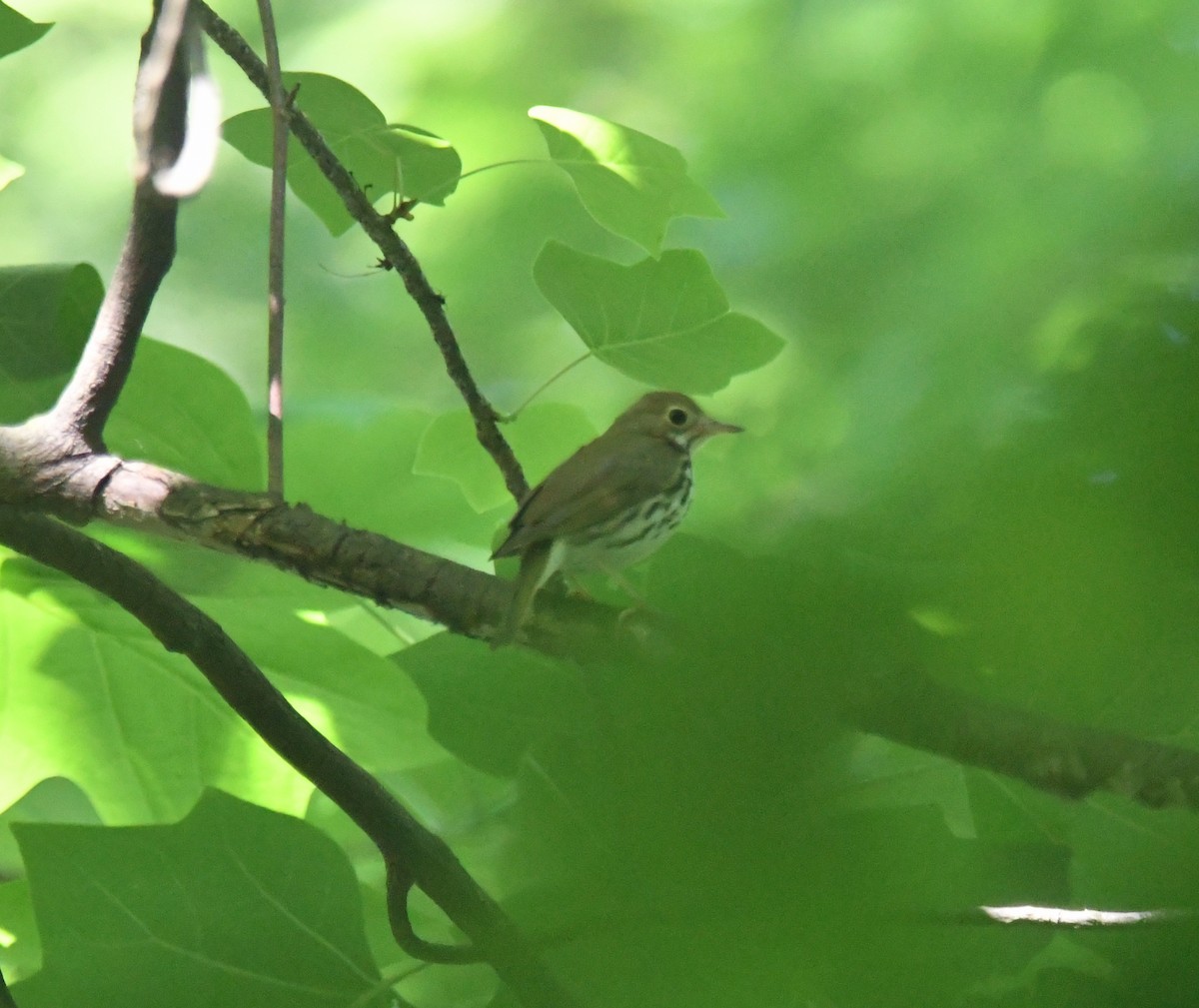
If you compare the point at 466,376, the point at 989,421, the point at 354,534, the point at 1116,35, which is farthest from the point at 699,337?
the point at 989,421

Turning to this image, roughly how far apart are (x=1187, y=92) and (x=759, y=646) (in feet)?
1.11

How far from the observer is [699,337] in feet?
2.21

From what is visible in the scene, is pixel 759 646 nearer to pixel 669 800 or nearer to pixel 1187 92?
pixel 669 800

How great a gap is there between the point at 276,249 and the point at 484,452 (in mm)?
187

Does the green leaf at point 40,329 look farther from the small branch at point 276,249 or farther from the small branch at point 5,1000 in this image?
the small branch at point 5,1000

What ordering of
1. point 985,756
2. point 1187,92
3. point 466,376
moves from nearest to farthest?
point 985,756, point 1187,92, point 466,376

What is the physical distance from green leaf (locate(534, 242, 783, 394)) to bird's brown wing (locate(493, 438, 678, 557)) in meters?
0.11

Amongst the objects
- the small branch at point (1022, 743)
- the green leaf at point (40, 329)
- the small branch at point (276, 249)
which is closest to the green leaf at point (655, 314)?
the small branch at point (276, 249)

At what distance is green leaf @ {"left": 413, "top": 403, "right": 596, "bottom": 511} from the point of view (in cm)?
74

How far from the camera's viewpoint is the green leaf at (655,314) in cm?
67

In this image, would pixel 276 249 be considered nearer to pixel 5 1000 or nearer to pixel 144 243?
pixel 144 243

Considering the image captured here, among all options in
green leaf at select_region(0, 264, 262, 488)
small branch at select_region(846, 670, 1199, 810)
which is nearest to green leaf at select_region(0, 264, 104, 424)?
green leaf at select_region(0, 264, 262, 488)

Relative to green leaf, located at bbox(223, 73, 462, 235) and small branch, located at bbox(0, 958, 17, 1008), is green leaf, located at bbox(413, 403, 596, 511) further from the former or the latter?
small branch, located at bbox(0, 958, 17, 1008)

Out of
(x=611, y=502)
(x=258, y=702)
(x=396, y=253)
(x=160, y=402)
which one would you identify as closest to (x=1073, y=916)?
(x=258, y=702)
